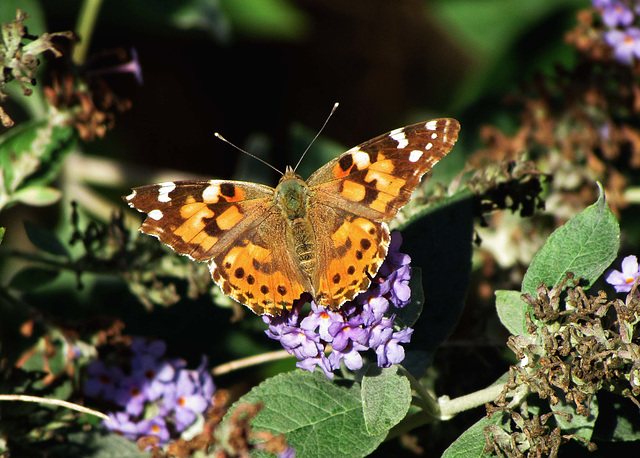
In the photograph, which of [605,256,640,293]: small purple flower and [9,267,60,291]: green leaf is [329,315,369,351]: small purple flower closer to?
[605,256,640,293]: small purple flower

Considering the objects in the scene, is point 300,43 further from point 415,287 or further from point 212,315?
point 415,287

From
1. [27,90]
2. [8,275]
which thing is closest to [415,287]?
[27,90]

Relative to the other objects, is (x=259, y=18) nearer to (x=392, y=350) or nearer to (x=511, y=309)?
(x=511, y=309)

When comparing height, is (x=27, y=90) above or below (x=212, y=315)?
above

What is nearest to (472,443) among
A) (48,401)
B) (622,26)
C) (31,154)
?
(48,401)

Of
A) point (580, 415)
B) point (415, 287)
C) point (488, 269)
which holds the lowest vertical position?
point (488, 269)
